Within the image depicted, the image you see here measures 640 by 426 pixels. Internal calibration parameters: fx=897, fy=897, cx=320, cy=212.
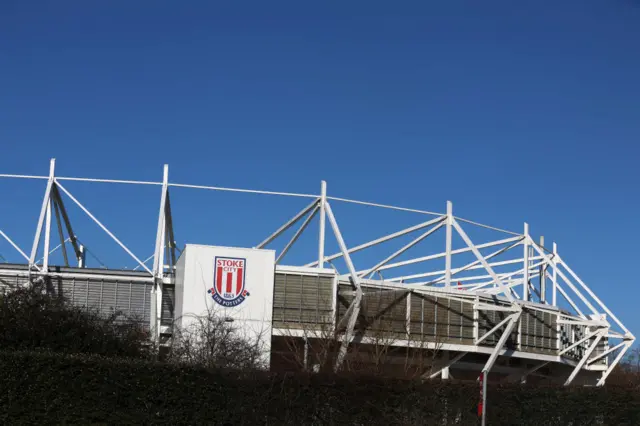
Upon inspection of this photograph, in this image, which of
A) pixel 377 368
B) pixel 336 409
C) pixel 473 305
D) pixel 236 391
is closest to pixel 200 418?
pixel 236 391

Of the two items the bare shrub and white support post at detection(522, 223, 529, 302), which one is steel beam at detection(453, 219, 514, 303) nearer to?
white support post at detection(522, 223, 529, 302)

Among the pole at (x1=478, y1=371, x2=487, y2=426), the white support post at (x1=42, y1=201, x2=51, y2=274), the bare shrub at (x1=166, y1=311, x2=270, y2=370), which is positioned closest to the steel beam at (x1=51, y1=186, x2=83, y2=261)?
the white support post at (x1=42, y1=201, x2=51, y2=274)

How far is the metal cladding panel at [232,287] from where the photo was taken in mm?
47719

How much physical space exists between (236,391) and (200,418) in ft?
4.73

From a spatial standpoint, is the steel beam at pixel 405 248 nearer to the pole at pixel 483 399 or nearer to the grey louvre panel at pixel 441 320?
the grey louvre panel at pixel 441 320

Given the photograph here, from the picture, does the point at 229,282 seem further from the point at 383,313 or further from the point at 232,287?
the point at 383,313

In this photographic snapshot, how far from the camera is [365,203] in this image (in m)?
54.9

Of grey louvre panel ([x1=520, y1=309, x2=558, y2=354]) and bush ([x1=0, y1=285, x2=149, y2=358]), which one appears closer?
bush ([x1=0, y1=285, x2=149, y2=358])

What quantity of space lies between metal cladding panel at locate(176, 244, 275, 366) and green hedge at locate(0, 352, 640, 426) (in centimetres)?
1675

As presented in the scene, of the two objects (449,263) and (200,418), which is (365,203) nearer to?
(449,263)

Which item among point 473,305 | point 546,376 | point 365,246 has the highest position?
point 365,246

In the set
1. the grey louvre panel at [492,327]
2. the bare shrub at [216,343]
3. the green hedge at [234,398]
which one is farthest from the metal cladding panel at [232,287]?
the green hedge at [234,398]

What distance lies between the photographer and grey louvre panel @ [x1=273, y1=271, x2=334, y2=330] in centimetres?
5119

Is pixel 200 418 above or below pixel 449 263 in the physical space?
below
